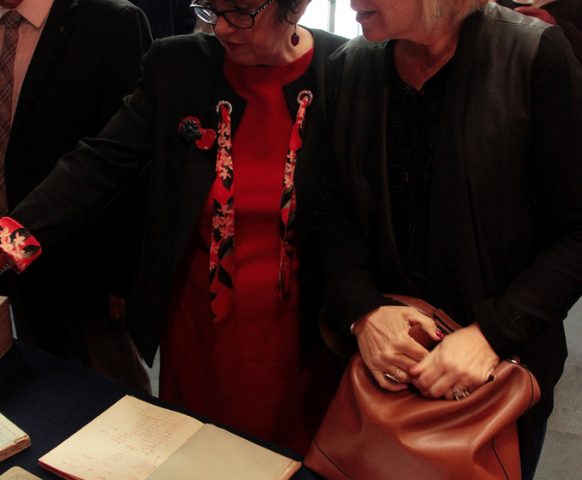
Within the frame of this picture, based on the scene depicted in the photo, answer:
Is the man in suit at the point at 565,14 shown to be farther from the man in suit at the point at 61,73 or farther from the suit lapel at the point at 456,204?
the man in suit at the point at 61,73

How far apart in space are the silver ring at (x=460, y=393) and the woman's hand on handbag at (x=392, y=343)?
8 cm

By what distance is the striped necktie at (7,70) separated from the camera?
1.52 m

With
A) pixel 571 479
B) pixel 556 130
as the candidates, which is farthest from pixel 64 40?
pixel 571 479

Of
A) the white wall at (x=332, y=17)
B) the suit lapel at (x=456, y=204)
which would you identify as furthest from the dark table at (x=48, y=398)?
the white wall at (x=332, y=17)

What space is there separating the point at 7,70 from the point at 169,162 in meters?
0.52

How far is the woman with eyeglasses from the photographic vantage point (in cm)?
131

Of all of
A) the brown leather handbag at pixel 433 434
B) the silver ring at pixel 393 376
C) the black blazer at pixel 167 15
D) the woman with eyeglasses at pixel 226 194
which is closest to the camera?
the brown leather handbag at pixel 433 434

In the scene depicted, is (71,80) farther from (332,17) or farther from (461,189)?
(332,17)

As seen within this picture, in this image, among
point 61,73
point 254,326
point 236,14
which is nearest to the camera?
point 236,14

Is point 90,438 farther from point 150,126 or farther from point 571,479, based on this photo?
point 571,479

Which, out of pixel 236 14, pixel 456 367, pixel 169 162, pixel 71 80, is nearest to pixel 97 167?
pixel 169 162

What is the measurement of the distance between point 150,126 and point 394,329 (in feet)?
2.34

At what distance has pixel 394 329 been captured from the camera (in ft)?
3.44

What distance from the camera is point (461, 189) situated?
103cm
